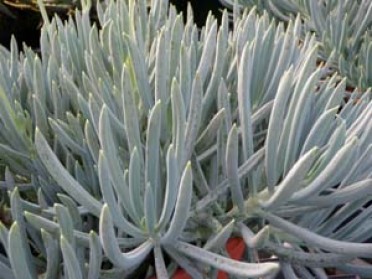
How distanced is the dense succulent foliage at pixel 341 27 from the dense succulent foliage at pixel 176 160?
439mm

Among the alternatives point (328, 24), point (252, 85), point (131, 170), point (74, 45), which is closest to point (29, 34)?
point (328, 24)

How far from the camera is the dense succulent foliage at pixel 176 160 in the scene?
0.52m

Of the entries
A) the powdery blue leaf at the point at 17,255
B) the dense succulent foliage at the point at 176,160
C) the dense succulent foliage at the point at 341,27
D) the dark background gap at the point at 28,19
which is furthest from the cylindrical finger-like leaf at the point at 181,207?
the dark background gap at the point at 28,19

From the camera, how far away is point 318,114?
2.12ft

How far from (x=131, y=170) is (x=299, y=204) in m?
0.15

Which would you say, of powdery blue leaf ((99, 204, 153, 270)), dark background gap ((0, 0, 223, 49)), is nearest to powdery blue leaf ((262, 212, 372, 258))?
powdery blue leaf ((99, 204, 153, 270))

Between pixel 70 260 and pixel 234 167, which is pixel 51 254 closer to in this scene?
pixel 70 260

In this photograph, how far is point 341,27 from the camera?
113 centimetres

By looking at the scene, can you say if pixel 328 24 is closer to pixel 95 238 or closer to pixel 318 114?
pixel 318 114

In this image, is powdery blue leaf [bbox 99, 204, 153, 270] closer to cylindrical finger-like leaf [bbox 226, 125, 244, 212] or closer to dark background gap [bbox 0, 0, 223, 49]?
cylindrical finger-like leaf [bbox 226, 125, 244, 212]

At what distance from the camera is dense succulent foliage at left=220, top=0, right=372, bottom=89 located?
112cm

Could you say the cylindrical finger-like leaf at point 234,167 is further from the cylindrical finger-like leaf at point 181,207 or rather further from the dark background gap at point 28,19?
the dark background gap at point 28,19

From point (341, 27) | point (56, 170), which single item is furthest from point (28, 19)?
point (56, 170)

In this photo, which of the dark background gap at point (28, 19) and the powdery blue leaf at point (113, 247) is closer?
the powdery blue leaf at point (113, 247)
